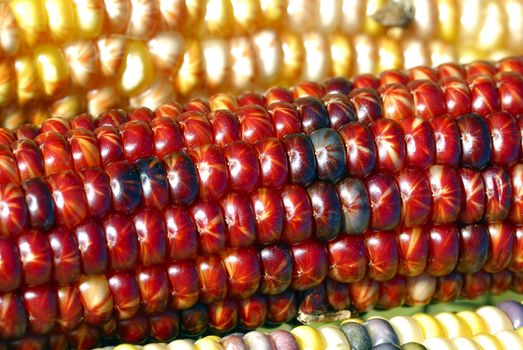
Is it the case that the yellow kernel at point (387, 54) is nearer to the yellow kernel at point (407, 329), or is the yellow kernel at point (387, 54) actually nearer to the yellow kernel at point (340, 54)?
the yellow kernel at point (340, 54)

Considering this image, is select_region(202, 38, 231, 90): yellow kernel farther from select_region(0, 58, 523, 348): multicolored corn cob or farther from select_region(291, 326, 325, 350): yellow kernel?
select_region(291, 326, 325, 350): yellow kernel

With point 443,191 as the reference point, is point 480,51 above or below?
above

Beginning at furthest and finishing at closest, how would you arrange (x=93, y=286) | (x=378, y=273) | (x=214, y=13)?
(x=214, y=13), (x=378, y=273), (x=93, y=286)

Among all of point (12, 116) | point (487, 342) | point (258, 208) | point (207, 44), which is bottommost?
point (487, 342)

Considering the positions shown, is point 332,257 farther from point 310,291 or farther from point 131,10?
point 131,10

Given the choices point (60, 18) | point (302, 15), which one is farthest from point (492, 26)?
point (60, 18)

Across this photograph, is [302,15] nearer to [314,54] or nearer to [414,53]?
[314,54]

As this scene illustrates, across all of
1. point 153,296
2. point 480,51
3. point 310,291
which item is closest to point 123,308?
point 153,296
